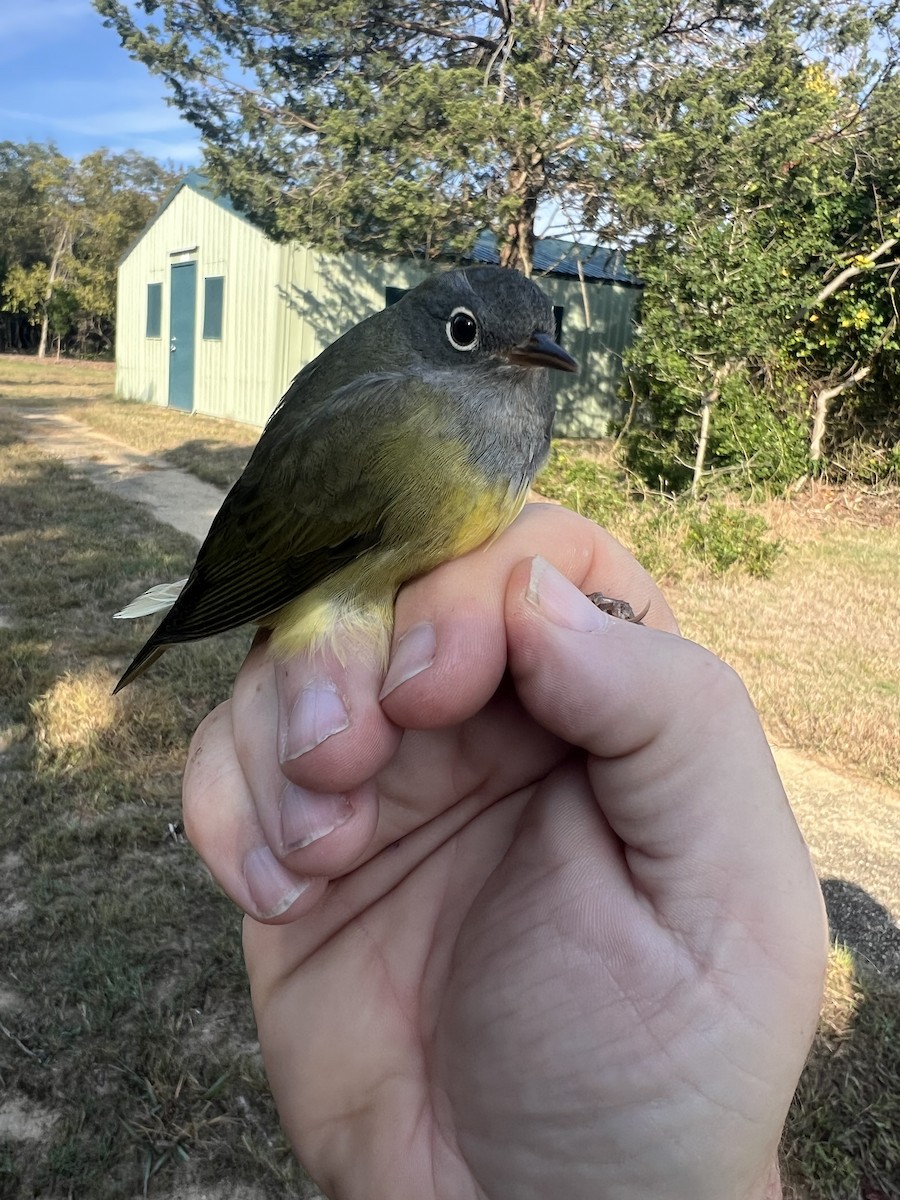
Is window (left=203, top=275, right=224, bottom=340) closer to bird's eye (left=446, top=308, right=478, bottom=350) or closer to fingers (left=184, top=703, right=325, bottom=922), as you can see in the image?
bird's eye (left=446, top=308, right=478, bottom=350)

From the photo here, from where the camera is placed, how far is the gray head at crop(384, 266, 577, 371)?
228cm

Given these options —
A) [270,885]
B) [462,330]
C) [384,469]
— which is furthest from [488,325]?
[270,885]

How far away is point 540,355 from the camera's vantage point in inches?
89.1

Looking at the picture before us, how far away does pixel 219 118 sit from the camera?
13961mm

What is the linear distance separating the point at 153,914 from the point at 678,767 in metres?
2.63

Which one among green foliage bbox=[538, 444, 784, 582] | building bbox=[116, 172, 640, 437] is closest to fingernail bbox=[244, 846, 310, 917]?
green foliage bbox=[538, 444, 784, 582]

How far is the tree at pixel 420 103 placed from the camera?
11.9m

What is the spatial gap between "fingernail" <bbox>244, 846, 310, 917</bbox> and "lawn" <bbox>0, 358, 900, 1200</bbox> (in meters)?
1.24

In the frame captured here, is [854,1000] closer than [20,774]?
Yes

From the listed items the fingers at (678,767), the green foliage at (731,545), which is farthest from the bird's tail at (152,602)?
the green foliage at (731,545)

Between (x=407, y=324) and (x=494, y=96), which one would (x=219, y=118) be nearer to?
(x=494, y=96)

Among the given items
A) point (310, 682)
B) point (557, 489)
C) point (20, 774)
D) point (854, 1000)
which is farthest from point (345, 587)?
point (557, 489)

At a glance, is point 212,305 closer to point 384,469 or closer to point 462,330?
point 462,330

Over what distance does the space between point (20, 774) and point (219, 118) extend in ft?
41.7
